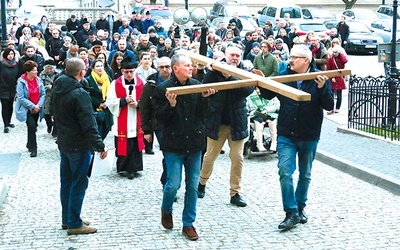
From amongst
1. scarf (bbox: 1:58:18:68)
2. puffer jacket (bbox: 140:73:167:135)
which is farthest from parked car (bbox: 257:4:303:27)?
puffer jacket (bbox: 140:73:167:135)

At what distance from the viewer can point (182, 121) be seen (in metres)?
7.92

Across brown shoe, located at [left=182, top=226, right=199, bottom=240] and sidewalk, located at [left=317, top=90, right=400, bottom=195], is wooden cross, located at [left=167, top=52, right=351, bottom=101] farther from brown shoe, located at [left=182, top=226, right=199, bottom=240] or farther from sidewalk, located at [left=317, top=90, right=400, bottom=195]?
sidewalk, located at [left=317, top=90, right=400, bottom=195]

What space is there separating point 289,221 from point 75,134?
2429 millimetres

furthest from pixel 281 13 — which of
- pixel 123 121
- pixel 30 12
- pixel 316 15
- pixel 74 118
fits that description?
pixel 74 118

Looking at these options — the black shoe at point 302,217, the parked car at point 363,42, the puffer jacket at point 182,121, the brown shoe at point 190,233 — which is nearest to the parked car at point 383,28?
the parked car at point 363,42

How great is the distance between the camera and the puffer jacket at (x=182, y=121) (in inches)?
311

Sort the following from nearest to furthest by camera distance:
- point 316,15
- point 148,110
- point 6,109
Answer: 1. point 148,110
2. point 6,109
3. point 316,15

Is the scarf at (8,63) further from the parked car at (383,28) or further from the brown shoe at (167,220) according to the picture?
the parked car at (383,28)

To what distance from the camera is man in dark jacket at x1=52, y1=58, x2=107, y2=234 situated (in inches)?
311

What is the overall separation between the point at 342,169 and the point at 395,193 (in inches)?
64.6

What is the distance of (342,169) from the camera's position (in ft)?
38.1

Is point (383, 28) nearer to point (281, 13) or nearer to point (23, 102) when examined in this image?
point (281, 13)

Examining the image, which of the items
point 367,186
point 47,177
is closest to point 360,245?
point 367,186

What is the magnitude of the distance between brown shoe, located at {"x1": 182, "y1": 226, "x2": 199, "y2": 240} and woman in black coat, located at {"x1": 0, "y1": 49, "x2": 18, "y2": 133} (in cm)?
851
